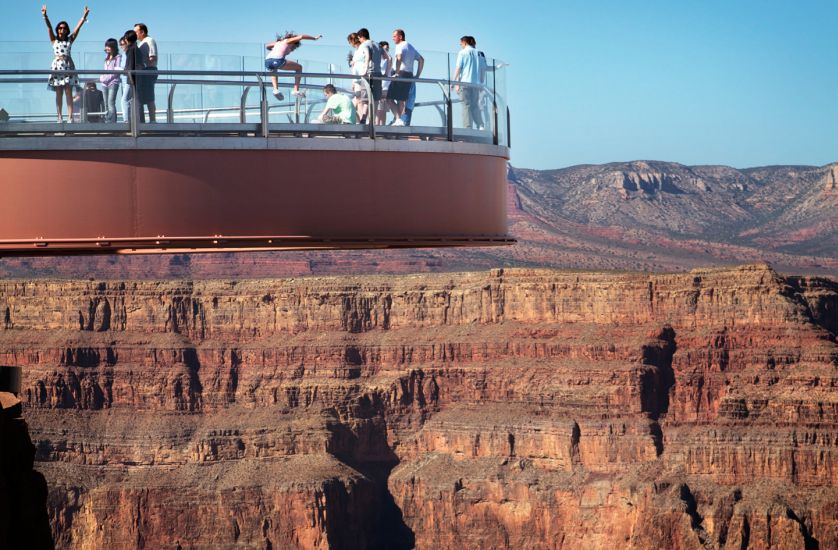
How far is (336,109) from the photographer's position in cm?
1938

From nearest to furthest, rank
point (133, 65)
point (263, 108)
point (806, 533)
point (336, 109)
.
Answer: point (263, 108)
point (133, 65)
point (336, 109)
point (806, 533)

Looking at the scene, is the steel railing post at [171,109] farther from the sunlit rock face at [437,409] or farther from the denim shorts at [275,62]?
the sunlit rock face at [437,409]

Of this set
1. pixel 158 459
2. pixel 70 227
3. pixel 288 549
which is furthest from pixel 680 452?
pixel 70 227

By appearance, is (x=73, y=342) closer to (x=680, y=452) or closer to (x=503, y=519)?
(x=503, y=519)

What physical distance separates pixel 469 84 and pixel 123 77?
390cm

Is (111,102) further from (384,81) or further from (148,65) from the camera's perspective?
(384,81)

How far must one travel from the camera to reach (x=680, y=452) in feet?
379

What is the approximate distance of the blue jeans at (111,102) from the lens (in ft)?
59.8

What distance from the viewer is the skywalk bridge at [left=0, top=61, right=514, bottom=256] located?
57.0 ft

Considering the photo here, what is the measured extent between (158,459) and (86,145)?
11275cm

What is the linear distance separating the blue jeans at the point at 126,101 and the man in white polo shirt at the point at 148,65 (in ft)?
0.45

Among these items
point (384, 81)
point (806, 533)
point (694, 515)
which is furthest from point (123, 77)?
point (694, 515)

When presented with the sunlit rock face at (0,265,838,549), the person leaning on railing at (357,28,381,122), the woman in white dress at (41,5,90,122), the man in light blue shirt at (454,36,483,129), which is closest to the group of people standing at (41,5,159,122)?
the woman in white dress at (41,5,90,122)

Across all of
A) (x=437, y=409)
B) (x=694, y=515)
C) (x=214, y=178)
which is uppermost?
(x=214, y=178)
